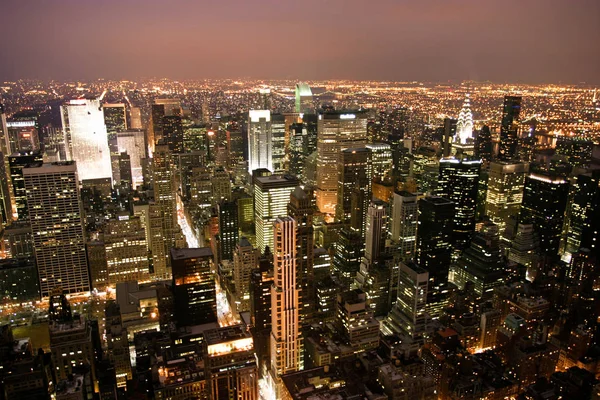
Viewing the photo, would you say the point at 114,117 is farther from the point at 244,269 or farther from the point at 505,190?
→ the point at 505,190

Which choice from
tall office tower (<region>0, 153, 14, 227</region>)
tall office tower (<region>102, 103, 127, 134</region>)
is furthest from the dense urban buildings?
tall office tower (<region>102, 103, 127, 134</region>)

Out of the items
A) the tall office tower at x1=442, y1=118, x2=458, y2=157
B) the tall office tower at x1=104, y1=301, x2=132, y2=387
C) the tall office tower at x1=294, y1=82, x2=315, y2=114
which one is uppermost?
the tall office tower at x1=294, y1=82, x2=315, y2=114

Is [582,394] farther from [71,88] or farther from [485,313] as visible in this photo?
[71,88]

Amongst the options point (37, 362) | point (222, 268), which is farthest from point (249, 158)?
point (37, 362)

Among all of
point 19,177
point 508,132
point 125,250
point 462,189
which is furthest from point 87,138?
point 508,132

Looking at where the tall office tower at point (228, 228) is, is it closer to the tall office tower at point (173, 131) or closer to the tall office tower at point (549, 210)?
the tall office tower at point (549, 210)

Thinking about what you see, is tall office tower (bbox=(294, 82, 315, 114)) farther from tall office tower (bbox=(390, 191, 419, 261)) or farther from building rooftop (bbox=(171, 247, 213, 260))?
building rooftop (bbox=(171, 247, 213, 260))

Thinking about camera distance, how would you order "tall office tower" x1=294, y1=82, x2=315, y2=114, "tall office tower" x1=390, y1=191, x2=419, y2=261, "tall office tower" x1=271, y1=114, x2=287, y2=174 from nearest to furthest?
1. "tall office tower" x1=390, y1=191, x2=419, y2=261
2. "tall office tower" x1=271, y1=114, x2=287, y2=174
3. "tall office tower" x1=294, y1=82, x2=315, y2=114
